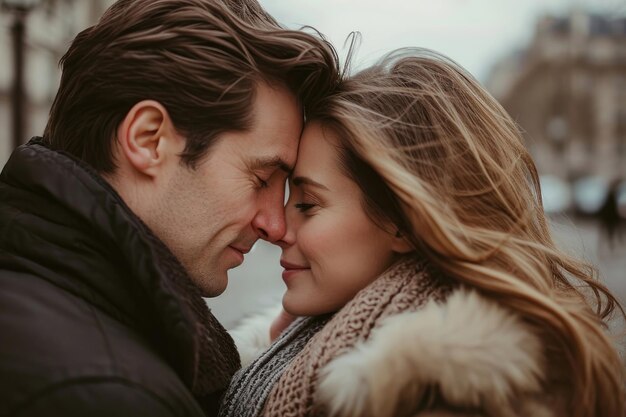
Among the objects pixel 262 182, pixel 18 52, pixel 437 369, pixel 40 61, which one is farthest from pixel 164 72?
pixel 40 61

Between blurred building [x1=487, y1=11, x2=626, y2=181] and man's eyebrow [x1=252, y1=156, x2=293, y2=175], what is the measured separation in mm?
56236

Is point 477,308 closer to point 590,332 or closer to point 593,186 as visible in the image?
point 590,332

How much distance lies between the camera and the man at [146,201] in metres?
1.63

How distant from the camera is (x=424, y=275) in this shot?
2207mm

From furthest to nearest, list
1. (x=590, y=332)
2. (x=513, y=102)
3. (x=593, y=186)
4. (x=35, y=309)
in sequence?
(x=513, y=102)
(x=593, y=186)
(x=590, y=332)
(x=35, y=309)

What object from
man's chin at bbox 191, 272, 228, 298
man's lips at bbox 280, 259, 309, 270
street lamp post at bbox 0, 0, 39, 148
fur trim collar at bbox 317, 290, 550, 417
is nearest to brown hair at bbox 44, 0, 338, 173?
man's chin at bbox 191, 272, 228, 298

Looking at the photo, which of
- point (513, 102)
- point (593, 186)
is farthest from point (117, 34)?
point (513, 102)

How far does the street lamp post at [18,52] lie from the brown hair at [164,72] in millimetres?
6040

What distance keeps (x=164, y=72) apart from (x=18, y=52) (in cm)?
659

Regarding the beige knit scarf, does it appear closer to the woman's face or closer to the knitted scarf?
the knitted scarf

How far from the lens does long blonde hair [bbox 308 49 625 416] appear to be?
203 centimetres

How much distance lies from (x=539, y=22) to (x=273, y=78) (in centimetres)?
7529

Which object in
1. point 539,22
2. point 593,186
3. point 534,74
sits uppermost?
point 539,22

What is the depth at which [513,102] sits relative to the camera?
82.4 meters
